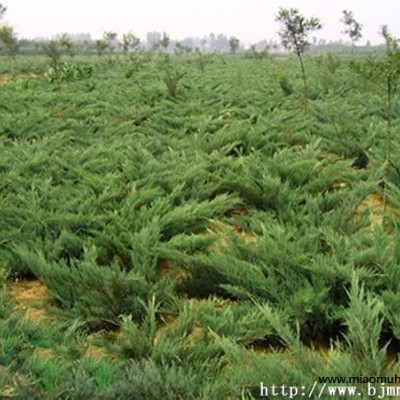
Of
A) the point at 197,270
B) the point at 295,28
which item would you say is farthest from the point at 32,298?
the point at 295,28

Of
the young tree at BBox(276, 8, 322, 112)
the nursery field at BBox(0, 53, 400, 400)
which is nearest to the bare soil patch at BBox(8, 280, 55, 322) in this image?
the nursery field at BBox(0, 53, 400, 400)

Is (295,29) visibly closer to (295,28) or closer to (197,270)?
(295,28)

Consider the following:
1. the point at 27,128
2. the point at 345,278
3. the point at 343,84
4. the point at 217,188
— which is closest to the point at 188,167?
the point at 217,188

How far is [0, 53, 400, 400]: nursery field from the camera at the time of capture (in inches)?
77.2

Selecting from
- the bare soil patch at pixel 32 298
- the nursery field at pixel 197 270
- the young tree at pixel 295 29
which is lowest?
the bare soil patch at pixel 32 298

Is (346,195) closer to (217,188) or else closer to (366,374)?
(217,188)

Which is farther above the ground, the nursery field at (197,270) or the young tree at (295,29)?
the young tree at (295,29)

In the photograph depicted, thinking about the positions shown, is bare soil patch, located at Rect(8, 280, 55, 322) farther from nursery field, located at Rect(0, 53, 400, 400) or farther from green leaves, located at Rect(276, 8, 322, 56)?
green leaves, located at Rect(276, 8, 322, 56)

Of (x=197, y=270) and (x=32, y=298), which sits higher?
(x=197, y=270)

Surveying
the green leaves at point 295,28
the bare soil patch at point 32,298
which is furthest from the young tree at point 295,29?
the bare soil patch at point 32,298

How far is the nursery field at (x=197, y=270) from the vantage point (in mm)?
1960

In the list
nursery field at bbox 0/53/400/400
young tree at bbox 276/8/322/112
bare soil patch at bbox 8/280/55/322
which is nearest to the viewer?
nursery field at bbox 0/53/400/400

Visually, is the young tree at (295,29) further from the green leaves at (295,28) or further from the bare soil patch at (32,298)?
the bare soil patch at (32,298)

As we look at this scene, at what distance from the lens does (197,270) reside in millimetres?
3123
